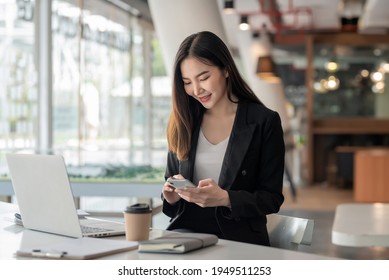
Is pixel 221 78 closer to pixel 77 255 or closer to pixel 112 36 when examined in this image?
pixel 77 255

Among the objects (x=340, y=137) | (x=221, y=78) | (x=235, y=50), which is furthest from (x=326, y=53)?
(x=221, y=78)

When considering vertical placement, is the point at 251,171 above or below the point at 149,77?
below

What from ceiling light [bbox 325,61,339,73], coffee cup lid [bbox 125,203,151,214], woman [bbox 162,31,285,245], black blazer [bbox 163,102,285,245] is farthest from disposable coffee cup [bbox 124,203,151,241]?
ceiling light [bbox 325,61,339,73]

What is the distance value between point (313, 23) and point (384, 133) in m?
2.40

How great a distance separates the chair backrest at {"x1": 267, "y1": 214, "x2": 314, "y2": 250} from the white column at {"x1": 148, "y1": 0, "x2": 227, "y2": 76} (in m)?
3.23

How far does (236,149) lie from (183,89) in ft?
0.84

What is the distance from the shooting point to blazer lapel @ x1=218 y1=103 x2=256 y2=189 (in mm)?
Result: 2131

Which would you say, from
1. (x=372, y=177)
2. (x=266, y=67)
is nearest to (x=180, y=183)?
(x=372, y=177)

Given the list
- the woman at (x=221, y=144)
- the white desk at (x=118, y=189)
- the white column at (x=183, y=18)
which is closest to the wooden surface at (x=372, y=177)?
the white column at (x=183, y=18)

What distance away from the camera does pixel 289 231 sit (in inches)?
86.9

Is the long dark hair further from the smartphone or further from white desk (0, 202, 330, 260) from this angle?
white desk (0, 202, 330, 260)

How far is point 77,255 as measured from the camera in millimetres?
1586

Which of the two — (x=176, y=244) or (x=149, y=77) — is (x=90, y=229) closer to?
(x=176, y=244)

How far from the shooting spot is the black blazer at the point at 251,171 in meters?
2.12
